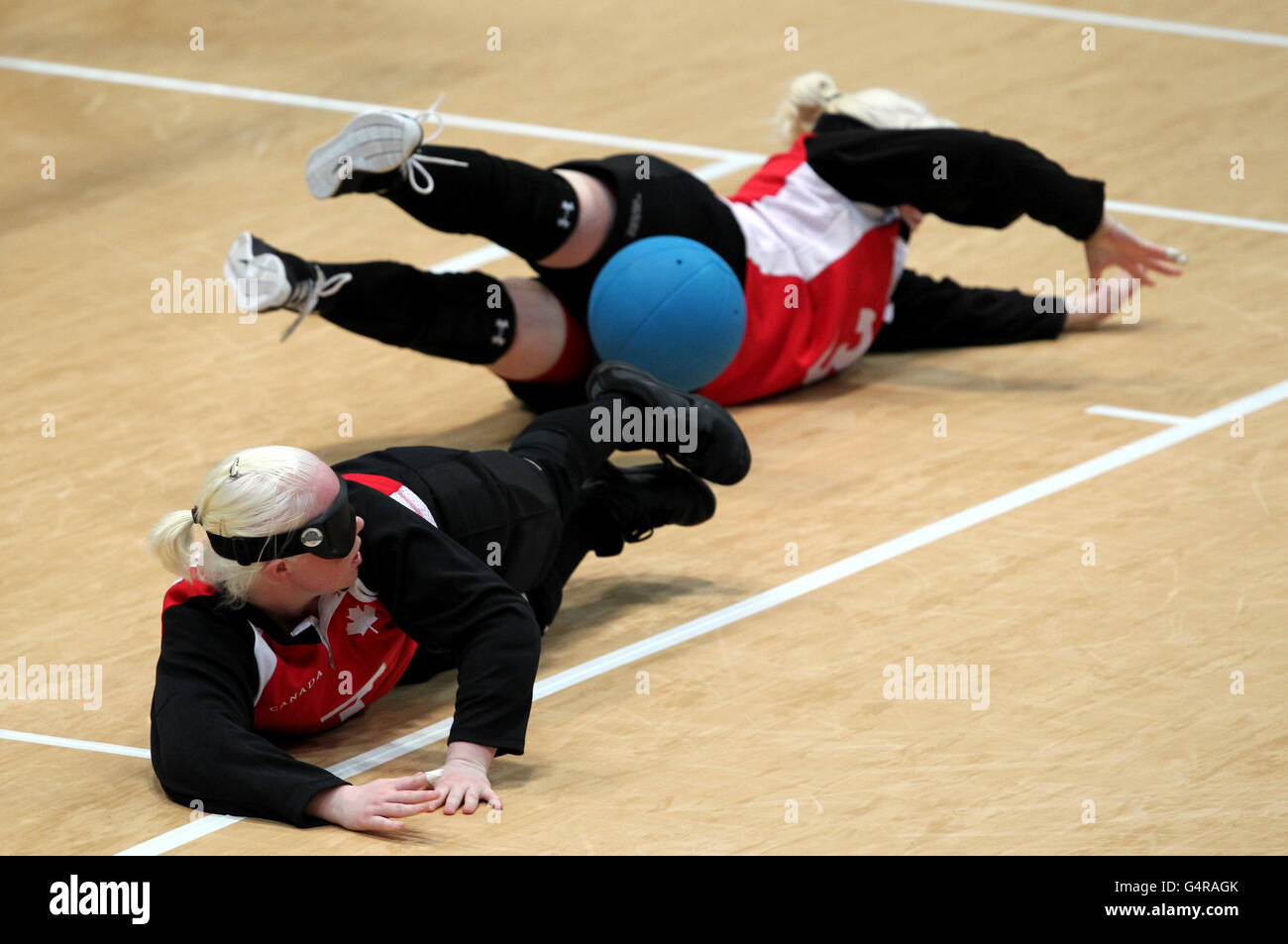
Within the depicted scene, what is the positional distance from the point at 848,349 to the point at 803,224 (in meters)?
0.40

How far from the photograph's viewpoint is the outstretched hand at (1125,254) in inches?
210

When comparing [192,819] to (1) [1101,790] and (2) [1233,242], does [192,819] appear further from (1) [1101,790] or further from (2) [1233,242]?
(2) [1233,242]

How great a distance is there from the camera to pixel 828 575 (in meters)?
4.30

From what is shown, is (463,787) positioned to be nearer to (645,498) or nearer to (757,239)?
(645,498)

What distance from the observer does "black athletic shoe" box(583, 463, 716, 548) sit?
4188 millimetres

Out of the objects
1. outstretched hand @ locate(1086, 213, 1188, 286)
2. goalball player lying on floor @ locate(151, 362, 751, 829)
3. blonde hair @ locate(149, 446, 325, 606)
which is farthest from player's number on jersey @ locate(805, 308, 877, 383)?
blonde hair @ locate(149, 446, 325, 606)

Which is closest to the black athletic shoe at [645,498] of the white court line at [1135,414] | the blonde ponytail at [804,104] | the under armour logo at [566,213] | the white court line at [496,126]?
the under armour logo at [566,213]

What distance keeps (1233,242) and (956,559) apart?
8.51 feet

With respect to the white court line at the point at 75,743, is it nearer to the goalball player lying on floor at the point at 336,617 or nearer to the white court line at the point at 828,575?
the goalball player lying on floor at the point at 336,617

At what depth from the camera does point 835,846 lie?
3.09 metres

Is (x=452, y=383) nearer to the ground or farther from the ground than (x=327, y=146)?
nearer to the ground

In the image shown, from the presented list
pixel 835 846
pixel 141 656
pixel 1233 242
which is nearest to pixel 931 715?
pixel 835 846

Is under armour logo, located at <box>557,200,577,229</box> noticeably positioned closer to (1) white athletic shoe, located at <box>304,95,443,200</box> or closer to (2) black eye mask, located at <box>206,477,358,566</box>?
(1) white athletic shoe, located at <box>304,95,443,200</box>

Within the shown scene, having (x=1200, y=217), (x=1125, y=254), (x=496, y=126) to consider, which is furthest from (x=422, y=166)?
(x=1200, y=217)
